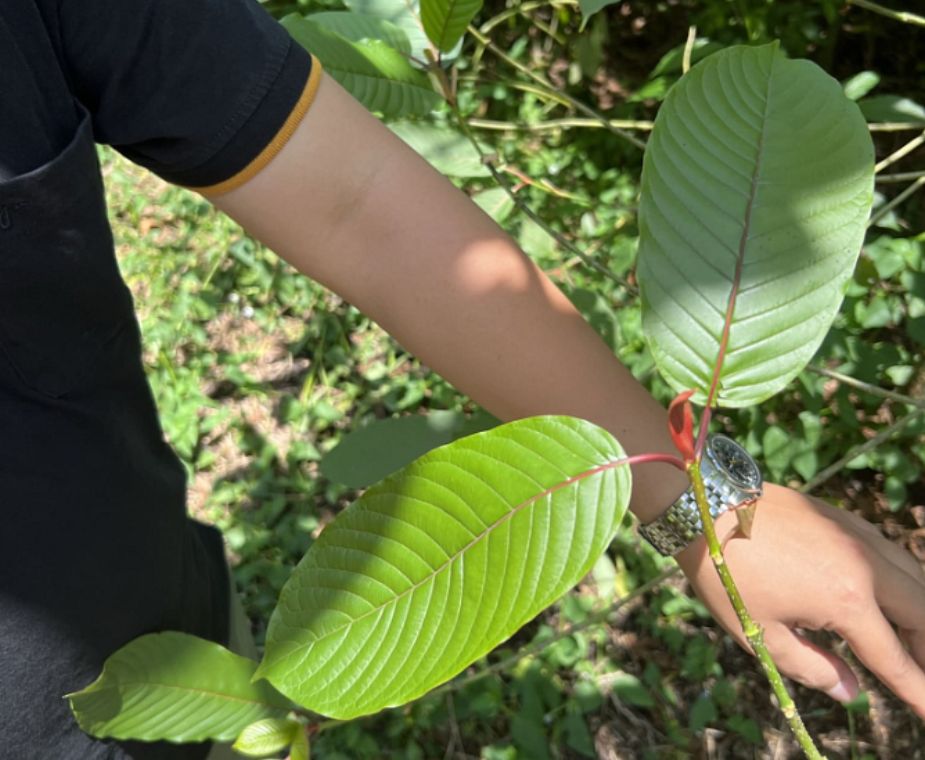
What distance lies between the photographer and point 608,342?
144cm

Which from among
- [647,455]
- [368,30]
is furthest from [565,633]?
[368,30]

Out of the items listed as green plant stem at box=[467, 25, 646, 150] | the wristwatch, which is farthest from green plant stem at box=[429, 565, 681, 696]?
green plant stem at box=[467, 25, 646, 150]

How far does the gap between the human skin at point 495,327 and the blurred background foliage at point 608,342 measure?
0.91 ft

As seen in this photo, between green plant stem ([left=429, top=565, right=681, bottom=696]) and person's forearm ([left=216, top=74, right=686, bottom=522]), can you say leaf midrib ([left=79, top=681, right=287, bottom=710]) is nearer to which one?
green plant stem ([left=429, top=565, right=681, bottom=696])

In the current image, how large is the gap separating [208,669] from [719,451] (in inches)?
20.8

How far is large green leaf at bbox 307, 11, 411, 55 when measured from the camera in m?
1.19

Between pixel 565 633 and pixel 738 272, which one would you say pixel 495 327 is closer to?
pixel 738 272

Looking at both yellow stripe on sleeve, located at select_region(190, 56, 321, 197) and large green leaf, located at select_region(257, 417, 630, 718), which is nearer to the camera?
large green leaf, located at select_region(257, 417, 630, 718)

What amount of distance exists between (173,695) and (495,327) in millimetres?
471

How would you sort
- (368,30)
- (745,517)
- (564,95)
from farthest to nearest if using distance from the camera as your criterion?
(564,95)
(368,30)
(745,517)

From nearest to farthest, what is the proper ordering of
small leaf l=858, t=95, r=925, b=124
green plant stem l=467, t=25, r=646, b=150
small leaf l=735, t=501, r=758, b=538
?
small leaf l=735, t=501, r=758, b=538 < green plant stem l=467, t=25, r=646, b=150 < small leaf l=858, t=95, r=925, b=124

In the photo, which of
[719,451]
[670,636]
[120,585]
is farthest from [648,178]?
[670,636]

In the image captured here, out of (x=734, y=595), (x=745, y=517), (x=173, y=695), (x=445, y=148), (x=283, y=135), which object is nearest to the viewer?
(x=734, y=595)

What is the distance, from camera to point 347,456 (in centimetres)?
110
